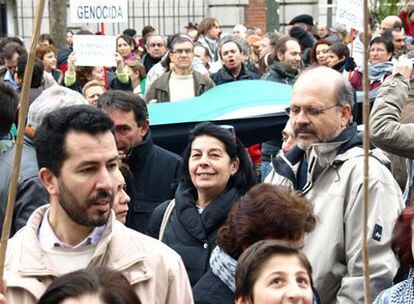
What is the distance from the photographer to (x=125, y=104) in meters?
5.77

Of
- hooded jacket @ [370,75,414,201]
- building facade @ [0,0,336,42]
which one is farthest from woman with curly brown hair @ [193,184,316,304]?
building facade @ [0,0,336,42]

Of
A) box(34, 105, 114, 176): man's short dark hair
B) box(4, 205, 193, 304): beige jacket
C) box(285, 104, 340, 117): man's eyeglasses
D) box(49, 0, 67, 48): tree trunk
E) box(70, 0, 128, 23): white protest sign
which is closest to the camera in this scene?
box(4, 205, 193, 304): beige jacket

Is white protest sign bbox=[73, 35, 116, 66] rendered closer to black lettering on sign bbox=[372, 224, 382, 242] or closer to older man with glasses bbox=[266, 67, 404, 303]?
older man with glasses bbox=[266, 67, 404, 303]

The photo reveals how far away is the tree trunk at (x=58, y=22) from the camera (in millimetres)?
18703

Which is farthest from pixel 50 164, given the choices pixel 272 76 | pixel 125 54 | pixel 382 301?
pixel 125 54

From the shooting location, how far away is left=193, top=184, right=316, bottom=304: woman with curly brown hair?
388 cm

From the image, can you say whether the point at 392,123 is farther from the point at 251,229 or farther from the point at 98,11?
the point at 98,11

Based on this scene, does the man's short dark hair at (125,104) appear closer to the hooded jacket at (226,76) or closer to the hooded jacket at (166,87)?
the hooded jacket at (166,87)

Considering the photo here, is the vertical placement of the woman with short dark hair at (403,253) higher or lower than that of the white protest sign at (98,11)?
lower

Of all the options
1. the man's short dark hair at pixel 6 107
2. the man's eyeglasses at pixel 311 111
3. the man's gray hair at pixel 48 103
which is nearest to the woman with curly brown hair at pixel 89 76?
the man's short dark hair at pixel 6 107

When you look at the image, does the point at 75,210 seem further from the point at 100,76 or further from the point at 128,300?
the point at 100,76

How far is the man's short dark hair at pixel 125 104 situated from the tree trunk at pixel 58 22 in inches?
515

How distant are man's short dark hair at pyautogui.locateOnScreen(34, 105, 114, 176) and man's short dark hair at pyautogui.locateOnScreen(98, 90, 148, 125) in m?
2.15

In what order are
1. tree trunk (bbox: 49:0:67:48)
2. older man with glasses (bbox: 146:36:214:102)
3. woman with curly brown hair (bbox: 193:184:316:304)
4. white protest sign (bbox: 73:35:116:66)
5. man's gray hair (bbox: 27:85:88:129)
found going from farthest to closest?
tree trunk (bbox: 49:0:67:48) → white protest sign (bbox: 73:35:116:66) → older man with glasses (bbox: 146:36:214:102) → man's gray hair (bbox: 27:85:88:129) → woman with curly brown hair (bbox: 193:184:316:304)
